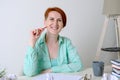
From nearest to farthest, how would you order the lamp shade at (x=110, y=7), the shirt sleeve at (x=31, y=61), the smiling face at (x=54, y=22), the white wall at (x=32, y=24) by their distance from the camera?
1. the shirt sleeve at (x=31, y=61)
2. the smiling face at (x=54, y=22)
3. the white wall at (x=32, y=24)
4. the lamp shade at (x=110, y=7)

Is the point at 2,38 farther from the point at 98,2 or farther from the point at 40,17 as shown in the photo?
the point at 98,2

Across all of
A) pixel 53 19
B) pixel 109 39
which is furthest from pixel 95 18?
pixel 53 19

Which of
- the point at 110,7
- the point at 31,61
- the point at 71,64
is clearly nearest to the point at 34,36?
the point at 31,61

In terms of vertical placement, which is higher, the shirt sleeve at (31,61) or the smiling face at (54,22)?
the smiling face at (54,22)

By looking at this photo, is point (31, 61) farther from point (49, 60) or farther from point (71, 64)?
point (71, 64)

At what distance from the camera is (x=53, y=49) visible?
184 centimetres

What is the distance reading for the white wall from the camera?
2318mm

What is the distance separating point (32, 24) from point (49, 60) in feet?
2.50

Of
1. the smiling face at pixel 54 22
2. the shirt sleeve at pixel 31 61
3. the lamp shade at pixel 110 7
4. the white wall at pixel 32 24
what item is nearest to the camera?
the shirt sleeve at pixel 31 61

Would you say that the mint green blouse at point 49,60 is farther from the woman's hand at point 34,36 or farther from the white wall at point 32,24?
the white wall at point 32,24

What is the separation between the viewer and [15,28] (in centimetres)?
236

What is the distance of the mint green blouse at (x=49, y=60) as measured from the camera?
5.46 feet

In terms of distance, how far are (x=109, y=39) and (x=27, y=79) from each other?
1.83m

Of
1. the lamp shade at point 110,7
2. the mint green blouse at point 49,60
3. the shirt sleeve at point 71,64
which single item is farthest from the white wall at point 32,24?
the shirt sleeve at point 71,64
